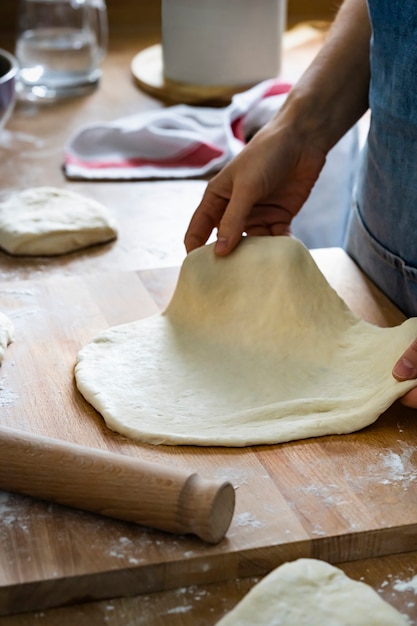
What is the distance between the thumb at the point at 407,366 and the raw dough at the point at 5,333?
577 millimetres

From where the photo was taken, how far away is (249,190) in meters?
1.52

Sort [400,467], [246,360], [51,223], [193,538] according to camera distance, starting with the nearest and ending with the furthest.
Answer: [193,538], [400,467], [246,360], [51,223]

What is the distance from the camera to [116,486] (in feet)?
3.37

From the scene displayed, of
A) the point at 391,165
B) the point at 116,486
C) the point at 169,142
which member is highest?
the point at 391,165

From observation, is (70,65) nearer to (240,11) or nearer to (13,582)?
(240,11)

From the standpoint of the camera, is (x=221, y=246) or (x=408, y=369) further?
(x=221, y=246)

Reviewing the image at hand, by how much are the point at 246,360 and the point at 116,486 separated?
41 cm

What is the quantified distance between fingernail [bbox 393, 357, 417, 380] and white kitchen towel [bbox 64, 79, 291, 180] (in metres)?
1.02

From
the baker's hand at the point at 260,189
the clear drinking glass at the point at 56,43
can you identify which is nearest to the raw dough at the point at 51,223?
the baker's hand at the point at 260,189

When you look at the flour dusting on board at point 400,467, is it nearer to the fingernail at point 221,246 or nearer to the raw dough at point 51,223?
the fingernail at point 221,246

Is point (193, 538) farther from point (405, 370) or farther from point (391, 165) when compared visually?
point (391, 165)

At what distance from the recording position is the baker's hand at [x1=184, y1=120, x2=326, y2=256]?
59.2 inches

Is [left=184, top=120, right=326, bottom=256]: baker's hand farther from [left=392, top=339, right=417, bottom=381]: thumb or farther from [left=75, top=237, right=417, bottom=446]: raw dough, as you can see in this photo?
[left=392, top=339, right=417, bottom=381]: thumb

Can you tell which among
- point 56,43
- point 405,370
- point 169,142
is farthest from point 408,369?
point 56,43
